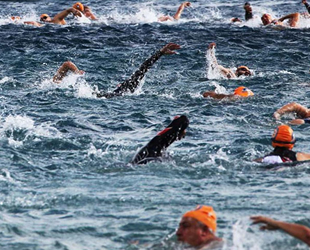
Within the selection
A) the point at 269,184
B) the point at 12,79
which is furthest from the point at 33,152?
the point at 12,79

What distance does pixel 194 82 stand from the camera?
1855 cm

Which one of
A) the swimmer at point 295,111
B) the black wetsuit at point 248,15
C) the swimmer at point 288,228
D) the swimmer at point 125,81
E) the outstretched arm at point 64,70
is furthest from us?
the black wetsuit at point 248,15

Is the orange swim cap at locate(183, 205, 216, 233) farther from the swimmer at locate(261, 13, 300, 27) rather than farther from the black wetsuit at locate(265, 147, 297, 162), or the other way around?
the swimmer at locate(261, 13, 300, 27)

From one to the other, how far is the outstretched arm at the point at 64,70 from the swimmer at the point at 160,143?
6781mm

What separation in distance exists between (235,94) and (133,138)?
3898 mm

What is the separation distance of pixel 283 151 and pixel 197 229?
4.25 metres

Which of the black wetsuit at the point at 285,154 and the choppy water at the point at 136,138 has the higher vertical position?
the black wetsuit at the point at 285,154

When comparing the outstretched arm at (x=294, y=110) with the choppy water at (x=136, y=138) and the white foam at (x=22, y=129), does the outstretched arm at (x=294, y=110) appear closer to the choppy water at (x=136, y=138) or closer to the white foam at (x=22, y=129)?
the choppy water at (x=136, y=138)

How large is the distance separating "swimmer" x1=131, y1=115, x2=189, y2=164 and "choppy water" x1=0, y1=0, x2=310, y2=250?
0.16 metres

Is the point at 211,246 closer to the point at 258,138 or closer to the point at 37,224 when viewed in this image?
the point at 37,224

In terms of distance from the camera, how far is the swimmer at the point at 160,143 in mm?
10727

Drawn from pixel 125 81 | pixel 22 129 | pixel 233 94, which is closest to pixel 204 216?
pixel 22 129

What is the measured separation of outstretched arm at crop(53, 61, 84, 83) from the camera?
17405 mm

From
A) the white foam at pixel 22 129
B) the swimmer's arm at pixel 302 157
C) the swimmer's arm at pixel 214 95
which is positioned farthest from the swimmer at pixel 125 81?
the swimmer's arm at pixel 302 157
